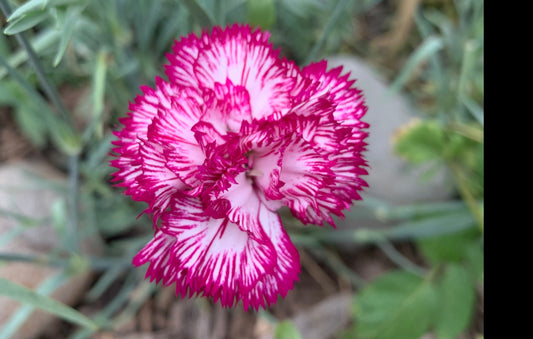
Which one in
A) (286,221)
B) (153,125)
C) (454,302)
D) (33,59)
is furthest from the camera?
(286,221)

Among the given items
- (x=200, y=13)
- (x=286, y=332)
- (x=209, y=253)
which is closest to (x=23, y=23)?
(x=200, y=13)

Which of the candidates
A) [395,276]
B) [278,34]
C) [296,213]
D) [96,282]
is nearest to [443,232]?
[395,276]

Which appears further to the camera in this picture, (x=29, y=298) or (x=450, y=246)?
(x=450, y=246)

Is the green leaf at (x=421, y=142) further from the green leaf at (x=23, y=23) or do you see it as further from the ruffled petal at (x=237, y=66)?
the green leaf at (x=23, y=23)

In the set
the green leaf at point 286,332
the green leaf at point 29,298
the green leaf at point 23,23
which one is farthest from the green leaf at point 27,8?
the green leaf at point 286,332

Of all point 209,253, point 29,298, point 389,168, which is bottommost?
point 29,298

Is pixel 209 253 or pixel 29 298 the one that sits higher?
pixel 209 253

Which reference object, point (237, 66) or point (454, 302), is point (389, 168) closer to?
point (454, 302)

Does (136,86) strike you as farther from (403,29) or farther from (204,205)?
(403,29)
